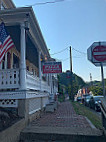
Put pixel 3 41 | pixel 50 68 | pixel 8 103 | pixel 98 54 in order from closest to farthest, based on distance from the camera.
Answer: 1. pixel 98 54
2. pixel 3 41
3. pixel 8 103
4. pixel 50 68

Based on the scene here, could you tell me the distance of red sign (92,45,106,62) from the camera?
12.2 ft

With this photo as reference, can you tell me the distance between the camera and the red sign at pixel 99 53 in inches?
146

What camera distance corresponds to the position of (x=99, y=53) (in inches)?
148

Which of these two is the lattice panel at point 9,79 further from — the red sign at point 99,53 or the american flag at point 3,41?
the red sign at point 99,53

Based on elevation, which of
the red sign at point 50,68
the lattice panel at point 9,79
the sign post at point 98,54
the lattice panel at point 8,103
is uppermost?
the red sign at point 50,68

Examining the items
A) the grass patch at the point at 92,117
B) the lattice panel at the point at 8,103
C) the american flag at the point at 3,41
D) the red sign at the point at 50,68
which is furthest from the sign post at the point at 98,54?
the red sign at the point at 50,68

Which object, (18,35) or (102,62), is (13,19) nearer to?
(18,35)

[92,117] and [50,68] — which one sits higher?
[50,68]

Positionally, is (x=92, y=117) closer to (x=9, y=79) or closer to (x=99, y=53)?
(x=9, y=79)

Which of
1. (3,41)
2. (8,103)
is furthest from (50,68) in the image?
(3,41)

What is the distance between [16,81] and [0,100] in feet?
3.53

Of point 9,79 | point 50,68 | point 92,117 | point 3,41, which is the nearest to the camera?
point 3,41

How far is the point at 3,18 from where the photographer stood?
6.59m

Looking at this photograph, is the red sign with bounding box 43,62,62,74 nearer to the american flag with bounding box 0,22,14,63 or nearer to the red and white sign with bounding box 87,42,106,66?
the american flag with bounding box 0,22,14,63
